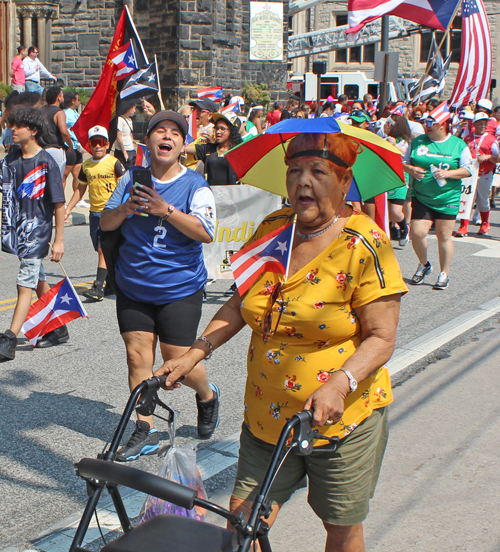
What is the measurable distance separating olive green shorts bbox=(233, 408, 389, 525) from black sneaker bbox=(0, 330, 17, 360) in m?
3.77

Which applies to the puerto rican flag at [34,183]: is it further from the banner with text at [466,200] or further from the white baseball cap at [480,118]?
the white baseball cap at [480,118]

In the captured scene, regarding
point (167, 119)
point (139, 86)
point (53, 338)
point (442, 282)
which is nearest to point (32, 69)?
point (139, 86)

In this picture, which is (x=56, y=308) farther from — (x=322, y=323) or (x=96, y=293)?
(x=322, y=323)

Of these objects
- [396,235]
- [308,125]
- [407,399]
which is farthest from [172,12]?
[308,125]

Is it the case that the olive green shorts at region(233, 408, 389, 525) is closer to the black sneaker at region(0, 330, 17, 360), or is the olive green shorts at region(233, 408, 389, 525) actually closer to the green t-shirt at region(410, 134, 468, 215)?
the black sneaker at region(0, 330, 17, 360)

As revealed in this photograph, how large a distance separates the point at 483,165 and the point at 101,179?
7.74 m

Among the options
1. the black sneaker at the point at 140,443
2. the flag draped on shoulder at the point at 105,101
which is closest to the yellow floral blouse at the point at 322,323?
the black sneaker at the point at 140,443

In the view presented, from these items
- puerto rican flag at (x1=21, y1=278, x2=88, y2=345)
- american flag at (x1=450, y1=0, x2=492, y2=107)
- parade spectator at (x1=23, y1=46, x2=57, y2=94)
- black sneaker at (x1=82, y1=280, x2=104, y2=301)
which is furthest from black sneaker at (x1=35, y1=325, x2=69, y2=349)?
parade spectator at (x1=23, y1=46, x2=57, y2=94)

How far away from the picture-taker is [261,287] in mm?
2637

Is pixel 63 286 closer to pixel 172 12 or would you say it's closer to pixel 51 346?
pixel 51 346

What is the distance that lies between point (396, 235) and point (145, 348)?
28.5ft

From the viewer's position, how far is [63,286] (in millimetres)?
6207

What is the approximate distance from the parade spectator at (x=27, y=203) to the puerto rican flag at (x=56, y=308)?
0.41 ft

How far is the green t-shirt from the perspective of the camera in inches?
338
